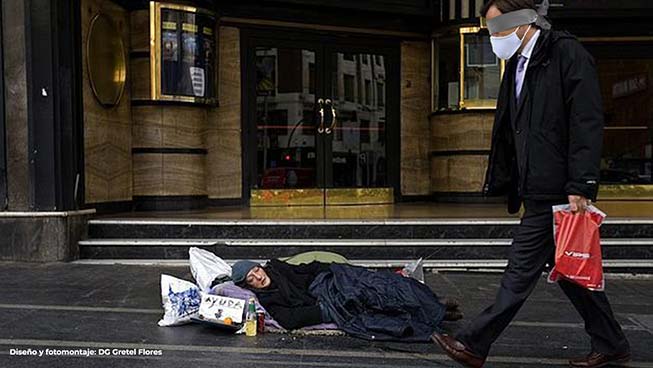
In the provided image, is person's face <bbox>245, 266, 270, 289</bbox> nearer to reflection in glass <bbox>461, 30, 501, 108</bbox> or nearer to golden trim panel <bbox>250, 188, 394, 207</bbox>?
golden trim panel <bbox>250, 188, 394, 207</bbox>

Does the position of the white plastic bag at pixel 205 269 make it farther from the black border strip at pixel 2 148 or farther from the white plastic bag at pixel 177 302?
the black border strip at pixel 2 148

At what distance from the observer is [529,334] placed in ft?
13.9

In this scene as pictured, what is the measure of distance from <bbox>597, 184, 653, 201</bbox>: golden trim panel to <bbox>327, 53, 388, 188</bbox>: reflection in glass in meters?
3.35

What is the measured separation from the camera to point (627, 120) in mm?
9977

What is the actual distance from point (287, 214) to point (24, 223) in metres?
2.90

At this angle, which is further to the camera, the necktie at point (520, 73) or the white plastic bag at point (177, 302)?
the white plastic bag at point (177, 302)

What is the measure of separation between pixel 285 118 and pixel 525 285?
20.5ft

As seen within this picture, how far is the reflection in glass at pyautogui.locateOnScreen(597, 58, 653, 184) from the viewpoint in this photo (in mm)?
9742

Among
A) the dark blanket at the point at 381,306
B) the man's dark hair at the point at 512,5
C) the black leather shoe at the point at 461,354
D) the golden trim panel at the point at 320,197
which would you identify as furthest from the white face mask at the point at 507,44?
the golden trim panel at the point at 320,197

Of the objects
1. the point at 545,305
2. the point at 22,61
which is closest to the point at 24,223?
the point at 22,61

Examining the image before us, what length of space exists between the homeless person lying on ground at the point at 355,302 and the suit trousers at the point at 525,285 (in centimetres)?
76

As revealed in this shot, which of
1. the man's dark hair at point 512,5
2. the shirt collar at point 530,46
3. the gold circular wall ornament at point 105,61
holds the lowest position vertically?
the shirt collar at point 530,46

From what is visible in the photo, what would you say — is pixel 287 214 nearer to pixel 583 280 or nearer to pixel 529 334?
pixel 529 334

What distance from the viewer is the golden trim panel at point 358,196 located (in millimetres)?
9219
